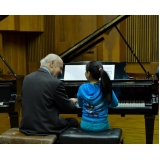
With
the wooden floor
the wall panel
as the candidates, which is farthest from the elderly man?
the wall panel

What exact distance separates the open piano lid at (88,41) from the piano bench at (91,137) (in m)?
1.70

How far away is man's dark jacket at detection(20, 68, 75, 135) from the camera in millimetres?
2920

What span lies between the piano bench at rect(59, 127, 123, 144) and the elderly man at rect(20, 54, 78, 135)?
6.3 inches

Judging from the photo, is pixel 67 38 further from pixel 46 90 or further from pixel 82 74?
pixel 46 90

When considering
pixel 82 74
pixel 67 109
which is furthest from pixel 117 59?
pixel 67 109

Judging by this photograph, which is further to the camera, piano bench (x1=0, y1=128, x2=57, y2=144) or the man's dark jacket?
the man's dark jacket

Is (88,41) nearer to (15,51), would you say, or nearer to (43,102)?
(43,102)

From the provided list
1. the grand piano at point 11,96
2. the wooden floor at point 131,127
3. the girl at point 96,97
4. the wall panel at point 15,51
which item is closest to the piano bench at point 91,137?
the girl at point 96,97

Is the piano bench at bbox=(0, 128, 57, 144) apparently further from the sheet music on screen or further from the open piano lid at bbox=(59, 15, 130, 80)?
the open piano lid at bbox=(59, 15, 130, 80)

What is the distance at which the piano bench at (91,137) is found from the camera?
2.77 m

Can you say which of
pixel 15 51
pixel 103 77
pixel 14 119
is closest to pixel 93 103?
pixel 103 77

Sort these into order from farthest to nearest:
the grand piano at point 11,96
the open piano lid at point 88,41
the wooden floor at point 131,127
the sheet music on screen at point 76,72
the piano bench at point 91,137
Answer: the open piano lid at point 88,41, the wooden floor at point 131,127, the sheet music on screen at point 76,72, the grand piano at point 11,96, the piano bench at point 91,137

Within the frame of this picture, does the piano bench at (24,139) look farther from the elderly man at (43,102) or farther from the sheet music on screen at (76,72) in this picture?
the sheet music on screen at (76,72)

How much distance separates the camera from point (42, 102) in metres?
2.92
